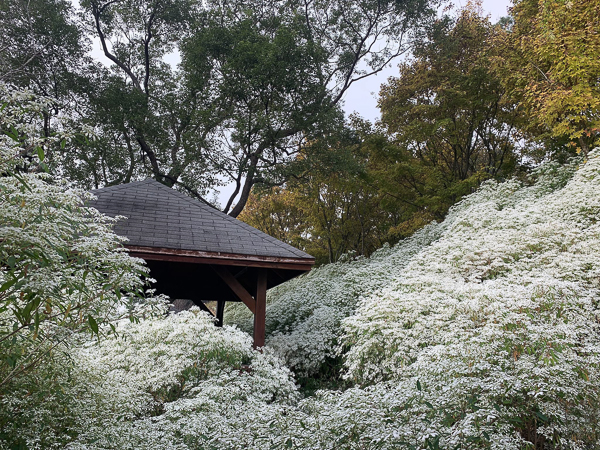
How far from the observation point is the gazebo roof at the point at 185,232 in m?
5.64

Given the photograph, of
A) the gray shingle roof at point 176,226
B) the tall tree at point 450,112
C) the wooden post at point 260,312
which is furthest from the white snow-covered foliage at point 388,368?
the tall tree at point 450,112

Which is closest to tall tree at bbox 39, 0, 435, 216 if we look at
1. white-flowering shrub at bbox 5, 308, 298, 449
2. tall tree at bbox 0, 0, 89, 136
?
tall tree at bbox 0, 0, 89, 136

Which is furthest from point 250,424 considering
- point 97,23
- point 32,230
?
point 97,23

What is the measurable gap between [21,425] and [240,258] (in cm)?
331

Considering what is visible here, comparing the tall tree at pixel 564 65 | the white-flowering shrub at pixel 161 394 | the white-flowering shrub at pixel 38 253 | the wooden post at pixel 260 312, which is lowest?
the white-flowering shrub at pixel 161 394

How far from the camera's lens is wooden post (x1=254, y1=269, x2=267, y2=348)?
590 centimetres

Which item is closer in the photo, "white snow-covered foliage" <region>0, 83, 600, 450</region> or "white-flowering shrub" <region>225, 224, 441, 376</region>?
"white snow-covered foliage" <region>0, 83, 600, 450</region>

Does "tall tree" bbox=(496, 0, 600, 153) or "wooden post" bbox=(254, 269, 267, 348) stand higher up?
"tall tree" bbox=(496, 0, 600, 153)

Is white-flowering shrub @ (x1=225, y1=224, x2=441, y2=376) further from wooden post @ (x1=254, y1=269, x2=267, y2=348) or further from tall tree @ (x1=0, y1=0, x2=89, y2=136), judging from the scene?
tall tree @ (x1=0, y1=0, x2=89, y2=136)

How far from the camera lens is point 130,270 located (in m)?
2.88

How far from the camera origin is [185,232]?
243 inches

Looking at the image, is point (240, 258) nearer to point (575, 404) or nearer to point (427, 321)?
point (427, 321)

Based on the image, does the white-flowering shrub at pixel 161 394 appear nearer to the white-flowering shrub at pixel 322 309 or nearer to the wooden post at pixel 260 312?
the wooden post at pixel 260 312

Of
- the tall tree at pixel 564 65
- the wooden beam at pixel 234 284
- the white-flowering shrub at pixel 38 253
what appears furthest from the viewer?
the tall tree at pixel 564 65
